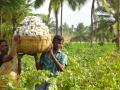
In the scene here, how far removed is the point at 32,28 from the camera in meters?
5.87

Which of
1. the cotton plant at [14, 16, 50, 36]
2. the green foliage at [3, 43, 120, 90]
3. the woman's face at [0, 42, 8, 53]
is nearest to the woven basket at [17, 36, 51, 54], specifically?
the cotton plant at [14, 16, 50, 36]

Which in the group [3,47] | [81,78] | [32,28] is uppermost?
[32,28]

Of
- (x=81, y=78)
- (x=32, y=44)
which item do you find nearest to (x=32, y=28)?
(x=32, y=44)

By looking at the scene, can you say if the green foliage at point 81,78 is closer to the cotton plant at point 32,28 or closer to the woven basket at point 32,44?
the woven basket at point 32,44

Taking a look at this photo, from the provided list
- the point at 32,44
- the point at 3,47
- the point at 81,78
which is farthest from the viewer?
the point at 3,47

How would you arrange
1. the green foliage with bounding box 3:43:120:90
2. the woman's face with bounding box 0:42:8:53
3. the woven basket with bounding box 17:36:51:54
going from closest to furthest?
the green foliage with bounding box 3:43:120:90, the woven basket with bounding box 17:36:51:54, the woman's face with bounding box 0:42:8:53

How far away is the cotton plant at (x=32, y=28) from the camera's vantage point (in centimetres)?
581

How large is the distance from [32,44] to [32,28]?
8.2 inches

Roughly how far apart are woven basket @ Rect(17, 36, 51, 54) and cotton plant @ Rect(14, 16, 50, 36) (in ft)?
0.16

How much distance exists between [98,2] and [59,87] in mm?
42968

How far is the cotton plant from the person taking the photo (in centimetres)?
581

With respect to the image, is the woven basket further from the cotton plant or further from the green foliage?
the green foliage

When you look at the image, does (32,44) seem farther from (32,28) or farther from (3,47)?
(3,47)

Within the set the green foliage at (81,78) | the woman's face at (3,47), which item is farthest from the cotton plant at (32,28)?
the woman's face at (3,47)
